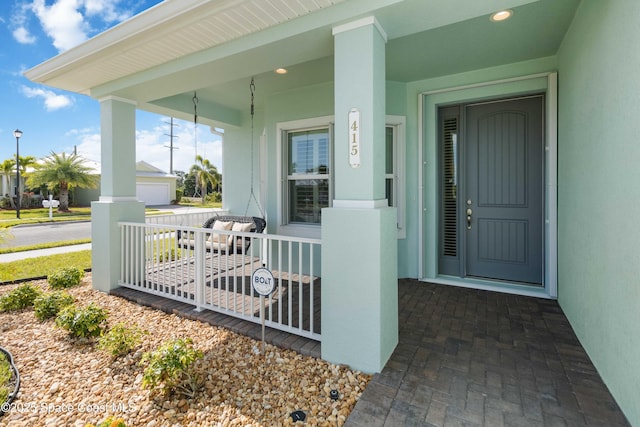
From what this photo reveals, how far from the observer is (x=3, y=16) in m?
6.73

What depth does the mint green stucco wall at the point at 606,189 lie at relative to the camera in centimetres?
164

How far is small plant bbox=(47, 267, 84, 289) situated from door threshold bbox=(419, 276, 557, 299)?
5.07m

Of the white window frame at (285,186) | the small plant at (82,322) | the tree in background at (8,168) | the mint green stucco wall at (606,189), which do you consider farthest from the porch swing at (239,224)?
the tree in background at (8,168)

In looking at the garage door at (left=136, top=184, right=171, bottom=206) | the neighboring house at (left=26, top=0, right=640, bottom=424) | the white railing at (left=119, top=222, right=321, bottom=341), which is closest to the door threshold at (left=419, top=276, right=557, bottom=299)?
the neighboring house at (left=26, top=0, right=640, bottom=424)

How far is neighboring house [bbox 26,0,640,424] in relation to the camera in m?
2.03

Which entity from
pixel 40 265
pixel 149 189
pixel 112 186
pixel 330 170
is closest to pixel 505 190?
pixel 330 170

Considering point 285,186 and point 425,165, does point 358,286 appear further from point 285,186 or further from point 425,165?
point 285,186

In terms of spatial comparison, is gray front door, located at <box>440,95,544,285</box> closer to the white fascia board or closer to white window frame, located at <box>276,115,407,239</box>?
white window frame, located at <box>276,115,407,239</box>

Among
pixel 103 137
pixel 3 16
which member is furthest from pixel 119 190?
pixel 3 16

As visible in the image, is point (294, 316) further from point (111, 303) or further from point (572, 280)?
point (572, 280)

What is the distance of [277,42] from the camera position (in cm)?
257

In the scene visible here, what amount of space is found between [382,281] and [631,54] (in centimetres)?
195

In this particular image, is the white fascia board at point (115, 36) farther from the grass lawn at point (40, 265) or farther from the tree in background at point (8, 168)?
the tree in background at point (8, 168)

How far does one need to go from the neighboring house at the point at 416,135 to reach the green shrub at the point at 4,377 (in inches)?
72.1
